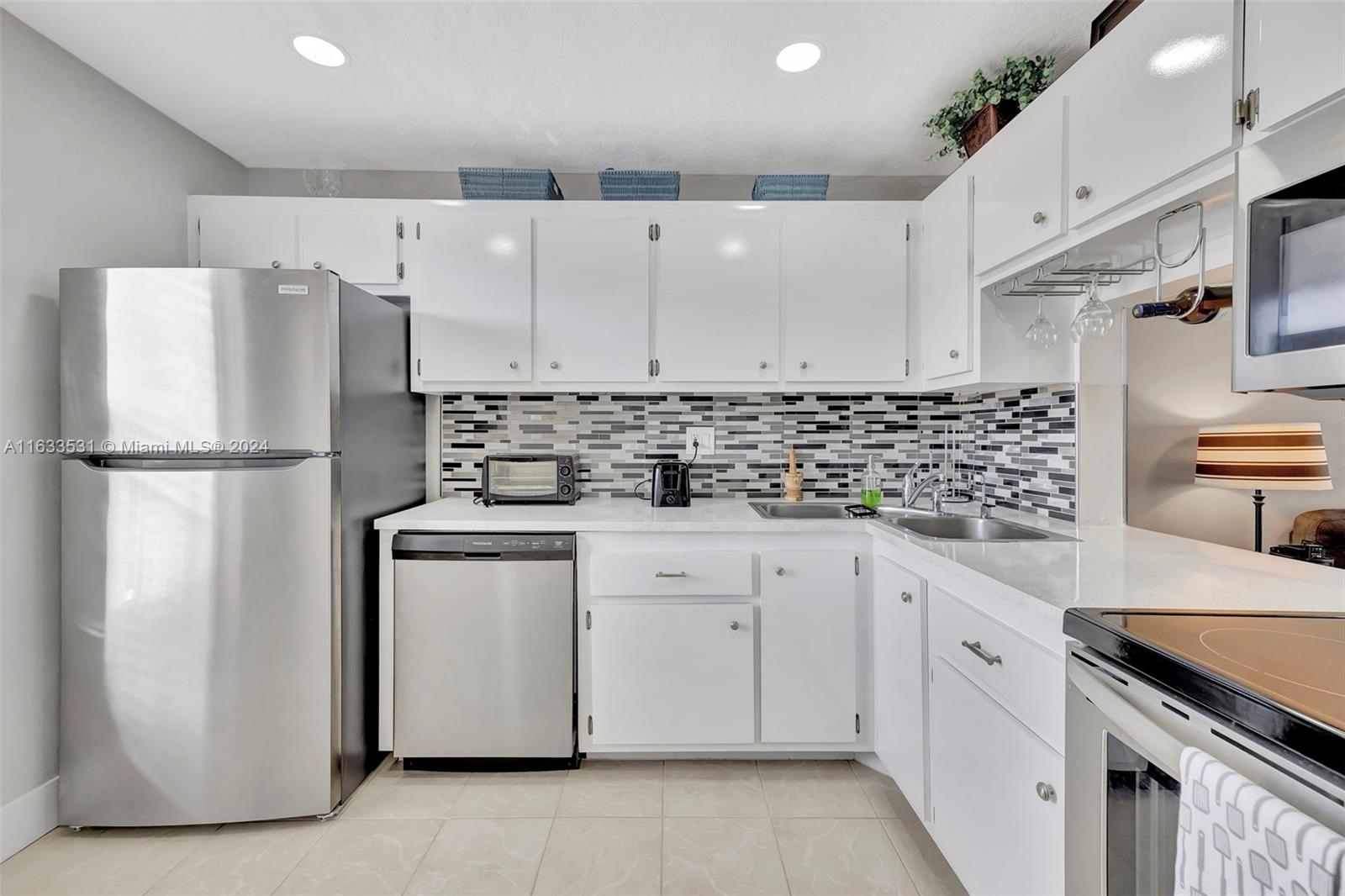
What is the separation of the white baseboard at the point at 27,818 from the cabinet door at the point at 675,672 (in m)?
1.70

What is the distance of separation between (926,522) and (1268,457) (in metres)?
0.96

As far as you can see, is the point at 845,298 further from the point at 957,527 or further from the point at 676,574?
the point at 676,574

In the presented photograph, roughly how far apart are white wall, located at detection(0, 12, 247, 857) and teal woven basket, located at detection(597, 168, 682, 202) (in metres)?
1.74

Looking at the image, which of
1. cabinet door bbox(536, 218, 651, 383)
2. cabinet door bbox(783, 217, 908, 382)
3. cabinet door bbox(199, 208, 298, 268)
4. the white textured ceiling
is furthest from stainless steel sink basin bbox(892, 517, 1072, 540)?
cabinet door bbox(199, 208, 298, 268)

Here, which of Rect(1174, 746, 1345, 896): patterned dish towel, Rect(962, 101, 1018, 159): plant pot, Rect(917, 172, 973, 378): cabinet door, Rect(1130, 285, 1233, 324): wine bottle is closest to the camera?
Rect(1174, 746, 1345, 896): patterned dish towel

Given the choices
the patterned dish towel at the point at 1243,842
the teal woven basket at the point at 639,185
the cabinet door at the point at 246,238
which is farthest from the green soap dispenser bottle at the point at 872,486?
Result: the cabinet door at the point at 246,238

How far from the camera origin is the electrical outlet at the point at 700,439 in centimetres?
264

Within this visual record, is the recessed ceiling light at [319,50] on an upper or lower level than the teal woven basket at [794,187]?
upper

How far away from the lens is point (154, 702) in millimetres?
1753

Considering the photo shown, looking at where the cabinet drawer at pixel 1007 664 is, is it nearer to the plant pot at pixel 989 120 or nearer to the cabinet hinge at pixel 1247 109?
the cabinet hinge at pixel 1247 109

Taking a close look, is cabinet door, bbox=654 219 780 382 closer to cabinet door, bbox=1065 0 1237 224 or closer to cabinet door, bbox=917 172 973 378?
cabinet door, bbox=917 172 973 378

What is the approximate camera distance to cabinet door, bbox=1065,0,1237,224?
104 centimetres

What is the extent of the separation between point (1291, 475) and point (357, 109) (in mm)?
3023

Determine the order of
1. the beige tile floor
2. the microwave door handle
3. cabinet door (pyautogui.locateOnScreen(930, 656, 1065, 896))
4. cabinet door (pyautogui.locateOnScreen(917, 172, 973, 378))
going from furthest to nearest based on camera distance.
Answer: cabinet door (pyautogui.locateOnScreen(917, 172, 973, 378)) → the beige tile floor → cabinet door (pyautogui.locateOnScreen(930, 656, 1065, 896)) → the microwave door handle
